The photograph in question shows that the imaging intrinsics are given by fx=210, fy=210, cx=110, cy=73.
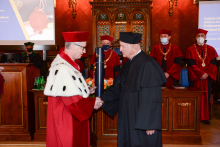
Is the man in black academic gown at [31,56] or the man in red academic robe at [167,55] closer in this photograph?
the man in black academic gown at [31,56]

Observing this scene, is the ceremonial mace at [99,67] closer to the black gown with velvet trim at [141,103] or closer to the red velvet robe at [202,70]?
the black gown with velvet trim at [141,103]

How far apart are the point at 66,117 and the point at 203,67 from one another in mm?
4059

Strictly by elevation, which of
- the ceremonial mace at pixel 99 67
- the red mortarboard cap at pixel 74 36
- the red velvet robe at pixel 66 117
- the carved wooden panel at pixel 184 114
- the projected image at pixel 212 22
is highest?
the projected image at pixel 212 22

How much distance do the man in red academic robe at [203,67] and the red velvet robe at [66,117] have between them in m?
3.59

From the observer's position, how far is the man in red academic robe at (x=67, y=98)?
1.94m

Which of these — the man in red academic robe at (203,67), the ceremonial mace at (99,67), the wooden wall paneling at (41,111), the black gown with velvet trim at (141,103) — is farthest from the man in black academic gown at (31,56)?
the man in red academic robe at (203,67)

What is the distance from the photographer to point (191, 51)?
5.08m

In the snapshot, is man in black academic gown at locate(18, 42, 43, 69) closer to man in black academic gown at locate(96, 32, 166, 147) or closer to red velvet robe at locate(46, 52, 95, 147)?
red velvet robe at locate(46, 52, 95, 147)

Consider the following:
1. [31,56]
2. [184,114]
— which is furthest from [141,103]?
[31,56]

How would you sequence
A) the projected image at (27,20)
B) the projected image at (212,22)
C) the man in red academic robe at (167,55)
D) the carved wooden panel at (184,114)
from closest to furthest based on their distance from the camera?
the carved wooden panel at (184,114)
the man in red academic robe at (167,55)
the projected image at (212,22)
the projected image at (27,20)

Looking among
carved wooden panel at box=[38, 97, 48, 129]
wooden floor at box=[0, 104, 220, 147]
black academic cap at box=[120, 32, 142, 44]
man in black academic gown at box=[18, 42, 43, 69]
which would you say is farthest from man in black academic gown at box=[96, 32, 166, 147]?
man in black academic gown at box=[18, 42, 43, 69]

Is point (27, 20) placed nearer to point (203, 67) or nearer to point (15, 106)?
point (15, 106)

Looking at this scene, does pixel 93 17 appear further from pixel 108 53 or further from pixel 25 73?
pixel 25 73

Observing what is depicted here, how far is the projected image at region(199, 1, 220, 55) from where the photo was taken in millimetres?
6668
